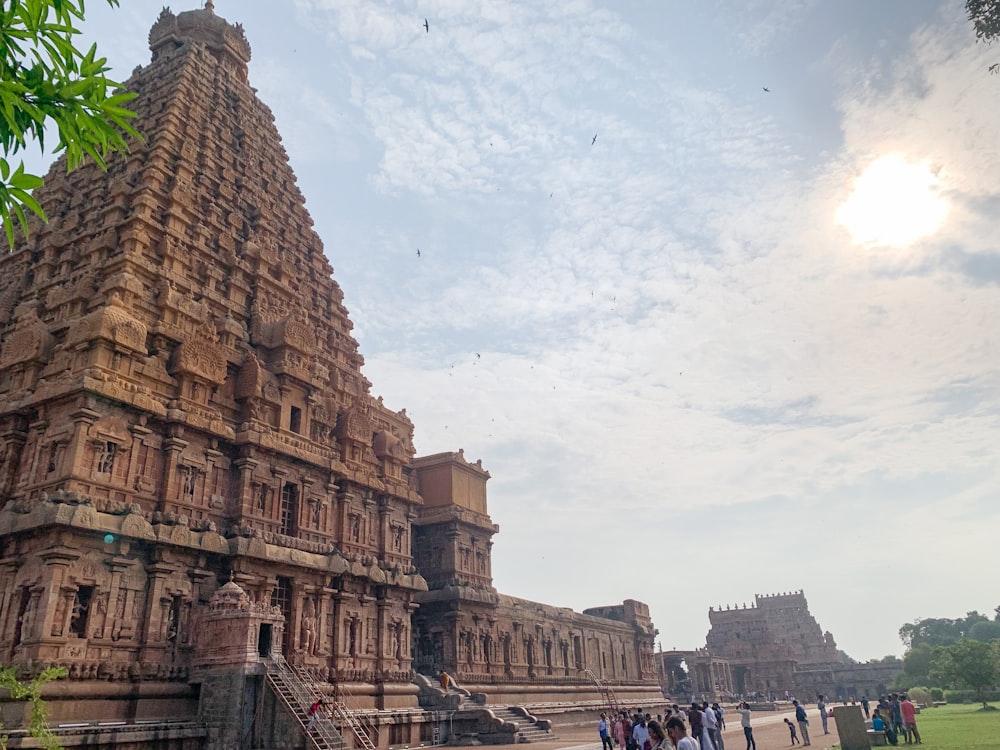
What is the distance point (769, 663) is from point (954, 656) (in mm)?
48731

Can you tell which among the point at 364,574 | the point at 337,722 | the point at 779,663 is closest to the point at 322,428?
the point at 364,574

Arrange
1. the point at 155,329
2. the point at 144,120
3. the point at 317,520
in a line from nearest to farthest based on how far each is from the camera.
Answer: the point at 155,329, the point at 317,520, the point at 144,120

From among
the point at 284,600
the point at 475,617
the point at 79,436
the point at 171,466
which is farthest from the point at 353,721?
the point at 475,617

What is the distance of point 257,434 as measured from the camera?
26797mm

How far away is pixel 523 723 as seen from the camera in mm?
33531

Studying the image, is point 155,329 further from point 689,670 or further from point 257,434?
point 689,670

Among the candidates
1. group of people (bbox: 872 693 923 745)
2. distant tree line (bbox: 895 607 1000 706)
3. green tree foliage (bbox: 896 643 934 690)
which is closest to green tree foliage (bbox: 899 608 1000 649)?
distant tree line (bbox: 895 607 1000 706)

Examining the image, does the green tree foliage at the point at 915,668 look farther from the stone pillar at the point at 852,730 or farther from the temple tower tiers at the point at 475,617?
the stone pillar at the point at 852,730

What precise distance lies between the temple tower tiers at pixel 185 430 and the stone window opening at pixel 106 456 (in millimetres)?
48

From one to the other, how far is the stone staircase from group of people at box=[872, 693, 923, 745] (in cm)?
1402

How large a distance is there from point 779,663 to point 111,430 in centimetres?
9215

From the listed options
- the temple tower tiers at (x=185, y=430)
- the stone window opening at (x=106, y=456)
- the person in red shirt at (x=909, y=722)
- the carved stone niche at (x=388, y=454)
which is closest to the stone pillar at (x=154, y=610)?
the temple tower tiers at (x=185, y=430)

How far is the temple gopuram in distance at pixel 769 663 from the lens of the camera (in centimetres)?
7738

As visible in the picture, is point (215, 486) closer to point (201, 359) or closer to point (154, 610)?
point (201, 359)
